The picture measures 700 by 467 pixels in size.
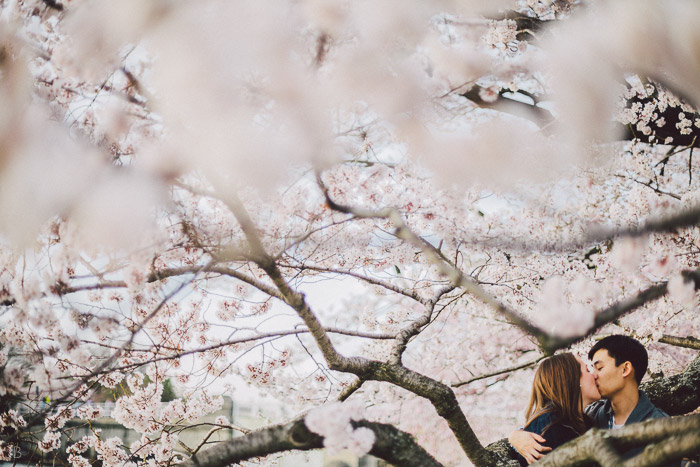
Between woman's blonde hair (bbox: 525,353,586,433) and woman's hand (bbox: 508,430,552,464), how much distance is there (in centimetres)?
6

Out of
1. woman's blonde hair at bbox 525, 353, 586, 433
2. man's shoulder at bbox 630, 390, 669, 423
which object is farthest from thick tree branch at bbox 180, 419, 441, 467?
man's shoulder at bbox 630, 390, 669, 423

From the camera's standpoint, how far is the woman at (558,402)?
1.82 meters

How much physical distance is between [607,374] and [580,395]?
0.61 feet

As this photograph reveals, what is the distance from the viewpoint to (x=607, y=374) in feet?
6.44

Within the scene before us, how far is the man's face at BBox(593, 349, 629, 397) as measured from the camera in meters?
1.95

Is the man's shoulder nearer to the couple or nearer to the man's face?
the couple

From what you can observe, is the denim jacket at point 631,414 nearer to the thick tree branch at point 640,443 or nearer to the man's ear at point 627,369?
the man's ear at point 627,369

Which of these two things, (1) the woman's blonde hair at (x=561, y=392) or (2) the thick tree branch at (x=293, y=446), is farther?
(1) the woman's blonde hair at (x=561, y=392)

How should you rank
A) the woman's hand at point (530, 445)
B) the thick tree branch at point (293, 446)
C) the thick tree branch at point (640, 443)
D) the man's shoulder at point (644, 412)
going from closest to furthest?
the thick tree branch at point (640, 443) → the thick tree branch at point (293, 446) → the woman's hand at point (530, 445) → the man's shoulder at point (644, 412)

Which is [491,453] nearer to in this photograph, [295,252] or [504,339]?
[295,252]

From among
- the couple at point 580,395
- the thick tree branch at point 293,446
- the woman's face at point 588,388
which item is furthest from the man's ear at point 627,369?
the thick tree branch at point 293,446

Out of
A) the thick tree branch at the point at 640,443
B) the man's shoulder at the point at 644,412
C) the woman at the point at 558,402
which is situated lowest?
the thick tree branch at the point at 640,443

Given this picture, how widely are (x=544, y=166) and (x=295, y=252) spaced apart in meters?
1.48

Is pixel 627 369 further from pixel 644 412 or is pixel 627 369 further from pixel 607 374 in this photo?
pixel 644 412
